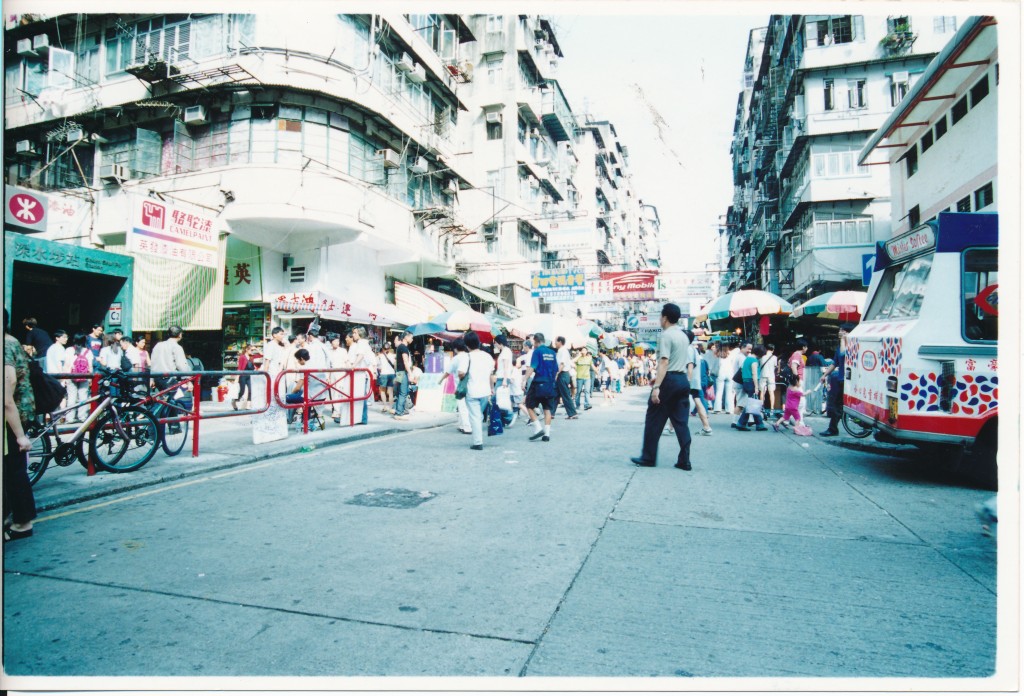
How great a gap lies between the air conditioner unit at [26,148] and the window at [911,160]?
25199 millimetres

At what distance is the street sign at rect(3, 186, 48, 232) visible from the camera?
680 centimetres

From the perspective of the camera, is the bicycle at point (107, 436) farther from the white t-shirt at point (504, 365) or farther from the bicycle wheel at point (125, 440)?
the white t-shirt at point (504, 365)

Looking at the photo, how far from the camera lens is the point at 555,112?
109 feet

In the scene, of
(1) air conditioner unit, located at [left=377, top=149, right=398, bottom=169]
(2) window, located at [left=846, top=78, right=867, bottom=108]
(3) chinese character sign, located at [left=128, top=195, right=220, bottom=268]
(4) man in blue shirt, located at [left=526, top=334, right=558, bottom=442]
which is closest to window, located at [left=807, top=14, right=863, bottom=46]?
(2) window, located at [left=846, top=78, right=867, bottom=108]

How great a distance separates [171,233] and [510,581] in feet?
42.1

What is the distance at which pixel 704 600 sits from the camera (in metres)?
2.89

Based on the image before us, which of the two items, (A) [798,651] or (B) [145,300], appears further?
(B) [145,300]

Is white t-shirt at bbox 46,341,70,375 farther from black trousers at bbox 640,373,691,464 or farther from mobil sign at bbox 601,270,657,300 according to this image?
mobil sign at bbox 601,270,657,300

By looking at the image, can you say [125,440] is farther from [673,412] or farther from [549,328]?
[549,328]

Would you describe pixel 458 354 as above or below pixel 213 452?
above

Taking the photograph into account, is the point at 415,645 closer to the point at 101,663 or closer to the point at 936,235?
the point at 101,663

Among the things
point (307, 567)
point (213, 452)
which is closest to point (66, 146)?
point (213, 452)

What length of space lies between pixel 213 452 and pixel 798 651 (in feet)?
22.4

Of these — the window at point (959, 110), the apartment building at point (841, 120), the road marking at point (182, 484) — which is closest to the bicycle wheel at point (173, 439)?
the road marking at point (182, 484)
